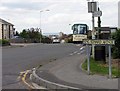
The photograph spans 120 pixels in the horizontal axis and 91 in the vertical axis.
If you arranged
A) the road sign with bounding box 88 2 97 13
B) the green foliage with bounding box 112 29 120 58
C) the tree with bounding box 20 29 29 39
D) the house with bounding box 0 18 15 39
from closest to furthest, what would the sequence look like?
the road sign with bounding box 88 2 97 13, the green foliage with bounding box 112 29 120 58, the tree with bounding box 20 29 29 39, the house with bounding box 0 18 15 39

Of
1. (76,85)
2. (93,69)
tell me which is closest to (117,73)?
(93,69)

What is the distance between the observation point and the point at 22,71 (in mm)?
18766

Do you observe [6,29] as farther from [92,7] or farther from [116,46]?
[92,7]

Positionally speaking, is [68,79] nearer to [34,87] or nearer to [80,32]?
[34,87]

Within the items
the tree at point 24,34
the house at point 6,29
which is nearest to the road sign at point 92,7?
the tree at point 24,34

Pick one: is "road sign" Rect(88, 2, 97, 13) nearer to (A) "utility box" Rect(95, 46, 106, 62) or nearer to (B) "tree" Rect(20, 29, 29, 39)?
(A) "utility box" Rect(95, 46, 106, 62)

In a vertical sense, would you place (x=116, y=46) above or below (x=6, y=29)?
below

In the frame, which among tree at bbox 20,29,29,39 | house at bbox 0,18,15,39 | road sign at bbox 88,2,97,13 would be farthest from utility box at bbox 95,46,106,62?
house at bbox 0,18,15,39

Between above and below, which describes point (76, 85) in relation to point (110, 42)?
below

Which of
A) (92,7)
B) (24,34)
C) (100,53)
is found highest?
(92,7)

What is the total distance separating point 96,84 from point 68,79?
1.74m

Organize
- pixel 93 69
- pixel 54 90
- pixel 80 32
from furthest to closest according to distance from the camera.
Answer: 1. pixel 80 32
2. pixel 93 69
3. pixel 54 90

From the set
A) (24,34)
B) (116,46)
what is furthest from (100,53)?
(24,34)

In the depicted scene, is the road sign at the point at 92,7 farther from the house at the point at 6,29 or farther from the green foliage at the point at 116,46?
the house at the point at 6,29
